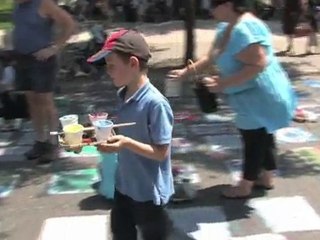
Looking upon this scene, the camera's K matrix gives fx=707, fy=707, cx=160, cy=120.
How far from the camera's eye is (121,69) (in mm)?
3105

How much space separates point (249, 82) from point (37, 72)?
6.32 feet

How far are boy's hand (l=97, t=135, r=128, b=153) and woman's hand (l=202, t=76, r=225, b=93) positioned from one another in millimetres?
1525

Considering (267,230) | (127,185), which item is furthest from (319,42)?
(127,185)

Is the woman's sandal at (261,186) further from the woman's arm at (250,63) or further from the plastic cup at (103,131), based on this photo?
the plastic cup at (103,131)

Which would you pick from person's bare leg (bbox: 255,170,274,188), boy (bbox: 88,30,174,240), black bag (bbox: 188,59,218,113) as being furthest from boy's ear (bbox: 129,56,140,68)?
person's bare leg (bbox: 255,170,274,188)

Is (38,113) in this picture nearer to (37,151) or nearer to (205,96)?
(37,151)

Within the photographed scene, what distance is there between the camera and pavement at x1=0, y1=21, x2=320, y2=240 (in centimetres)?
449

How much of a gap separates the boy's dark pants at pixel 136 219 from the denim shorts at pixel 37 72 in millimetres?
2480

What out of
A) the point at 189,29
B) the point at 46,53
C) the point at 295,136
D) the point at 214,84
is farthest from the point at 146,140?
the point at 189,29

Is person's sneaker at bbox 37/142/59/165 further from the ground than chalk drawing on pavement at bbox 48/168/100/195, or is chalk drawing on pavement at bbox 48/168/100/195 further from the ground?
person's sneaker at bbox 37/142/59/165

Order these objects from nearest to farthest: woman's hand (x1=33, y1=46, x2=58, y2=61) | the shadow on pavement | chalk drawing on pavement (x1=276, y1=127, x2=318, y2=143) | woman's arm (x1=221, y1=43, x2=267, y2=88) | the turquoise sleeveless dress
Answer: woman's arm (x1=221, y1=43, x2=267, y2=88) → the turquoise sleeveless dress → the shadow on pavement → woman's hand (x1=33, y1=46, x2=58, y2=61) → chalk drawing on pavement (x1=276, y1=127, x2=318, y2=143)

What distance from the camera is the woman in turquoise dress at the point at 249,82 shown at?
4.43m

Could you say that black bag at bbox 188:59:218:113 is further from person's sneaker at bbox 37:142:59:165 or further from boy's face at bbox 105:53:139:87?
person's sneaker at bbox 37:142:59:165

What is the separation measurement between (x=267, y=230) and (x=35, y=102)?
2379 millimetres
